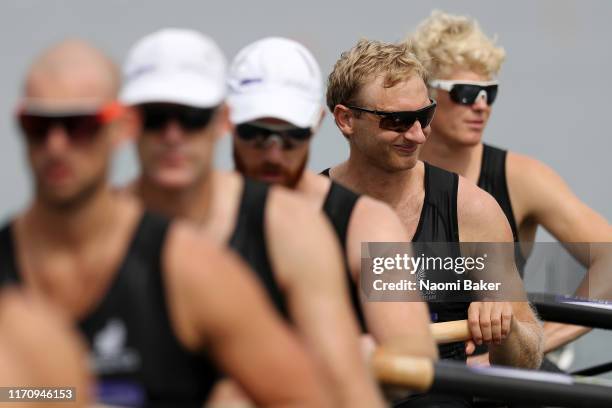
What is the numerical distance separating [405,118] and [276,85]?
109 cm

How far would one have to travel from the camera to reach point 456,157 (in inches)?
243

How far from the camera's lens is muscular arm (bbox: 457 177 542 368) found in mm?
5105

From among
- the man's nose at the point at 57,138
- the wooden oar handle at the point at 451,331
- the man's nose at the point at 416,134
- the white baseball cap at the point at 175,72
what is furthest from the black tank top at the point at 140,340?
the man's nose at the point at 416,134

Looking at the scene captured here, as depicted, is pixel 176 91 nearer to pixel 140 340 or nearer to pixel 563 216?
pixel 140 340

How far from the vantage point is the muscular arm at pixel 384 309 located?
4.12 metres

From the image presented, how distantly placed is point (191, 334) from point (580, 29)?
9219 millimetres

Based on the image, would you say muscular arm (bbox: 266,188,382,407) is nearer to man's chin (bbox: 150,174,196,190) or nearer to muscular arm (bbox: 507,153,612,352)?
man's chin (bbox: 150,174,196,190)

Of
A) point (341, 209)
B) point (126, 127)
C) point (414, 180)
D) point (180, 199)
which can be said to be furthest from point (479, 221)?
point (126, 127)

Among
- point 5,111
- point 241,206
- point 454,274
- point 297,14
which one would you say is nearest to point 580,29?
point 297,14

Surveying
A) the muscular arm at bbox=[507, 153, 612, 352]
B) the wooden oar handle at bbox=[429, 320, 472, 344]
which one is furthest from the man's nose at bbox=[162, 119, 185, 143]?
the muscular arm at bbox=[507, 153, 612, 352]

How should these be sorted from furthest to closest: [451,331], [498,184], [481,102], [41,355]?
[481,102], [498,184], [451,331], [41,355]

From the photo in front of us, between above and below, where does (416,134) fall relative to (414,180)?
above

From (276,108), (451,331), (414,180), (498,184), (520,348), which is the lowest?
(520,348)

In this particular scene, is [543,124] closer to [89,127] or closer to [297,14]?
[297,14]
